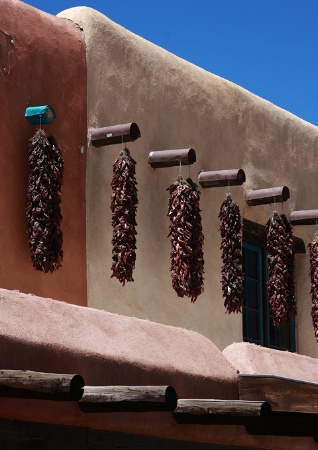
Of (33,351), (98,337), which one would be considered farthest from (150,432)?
(33,351)

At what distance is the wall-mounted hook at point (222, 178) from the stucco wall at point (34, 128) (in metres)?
1.59

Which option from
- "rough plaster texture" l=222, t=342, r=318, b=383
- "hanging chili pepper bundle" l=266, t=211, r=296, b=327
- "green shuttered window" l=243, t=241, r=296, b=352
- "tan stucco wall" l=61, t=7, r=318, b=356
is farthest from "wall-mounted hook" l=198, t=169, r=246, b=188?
"rough plaster texture" l=222, t=342, r=318, b=383

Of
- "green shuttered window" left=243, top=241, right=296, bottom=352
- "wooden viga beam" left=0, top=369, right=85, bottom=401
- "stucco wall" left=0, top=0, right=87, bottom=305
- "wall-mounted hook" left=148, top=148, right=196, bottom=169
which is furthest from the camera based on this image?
"green shuttered window" left=243, top=241, right=296, bottom=352

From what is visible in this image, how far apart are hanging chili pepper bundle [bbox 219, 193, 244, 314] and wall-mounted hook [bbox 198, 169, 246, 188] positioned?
42cm

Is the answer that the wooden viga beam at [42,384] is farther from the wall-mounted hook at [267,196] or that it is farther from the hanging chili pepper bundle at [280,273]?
the wall-mounted hook at [267,196]

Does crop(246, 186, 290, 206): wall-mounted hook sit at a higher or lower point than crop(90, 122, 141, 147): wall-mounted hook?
lower

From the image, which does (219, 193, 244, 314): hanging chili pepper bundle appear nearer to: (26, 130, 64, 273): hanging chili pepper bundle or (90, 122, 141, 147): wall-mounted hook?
(90, 122, 141, 147): wall-mounted hook

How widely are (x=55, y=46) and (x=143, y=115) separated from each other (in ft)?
4.09

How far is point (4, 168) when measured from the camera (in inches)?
344

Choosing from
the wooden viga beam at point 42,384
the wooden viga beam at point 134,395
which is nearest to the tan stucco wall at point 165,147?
the wooden viga beam at point 134,395

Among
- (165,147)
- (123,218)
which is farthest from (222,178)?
(123,218)

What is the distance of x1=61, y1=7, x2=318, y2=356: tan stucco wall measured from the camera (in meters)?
9.69

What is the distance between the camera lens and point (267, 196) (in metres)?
11.2

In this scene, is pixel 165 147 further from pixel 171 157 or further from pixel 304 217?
pixel 304 217
